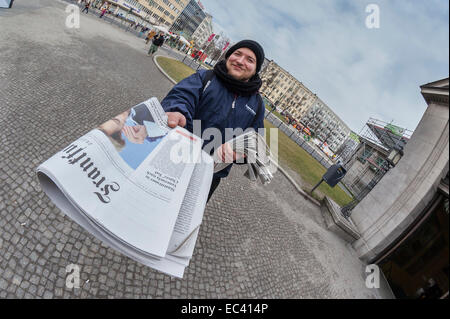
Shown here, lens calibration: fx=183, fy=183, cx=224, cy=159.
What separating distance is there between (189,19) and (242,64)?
95.9 m

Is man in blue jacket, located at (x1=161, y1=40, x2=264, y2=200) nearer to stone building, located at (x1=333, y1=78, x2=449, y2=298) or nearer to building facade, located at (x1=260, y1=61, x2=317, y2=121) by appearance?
stone building, located at (x1=333, y1=78, x2=449, y2=298)

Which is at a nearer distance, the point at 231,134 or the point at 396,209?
the point at 231,134

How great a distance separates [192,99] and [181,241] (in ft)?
4.12

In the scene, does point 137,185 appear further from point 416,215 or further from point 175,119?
Answer: point 416,215

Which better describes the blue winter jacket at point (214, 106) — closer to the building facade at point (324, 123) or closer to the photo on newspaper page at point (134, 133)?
the photo on newspaper page at point (134, 133)

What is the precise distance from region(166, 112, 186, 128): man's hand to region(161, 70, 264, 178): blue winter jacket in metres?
0.19

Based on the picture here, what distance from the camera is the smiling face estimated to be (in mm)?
1905

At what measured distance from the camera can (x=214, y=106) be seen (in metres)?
1.89

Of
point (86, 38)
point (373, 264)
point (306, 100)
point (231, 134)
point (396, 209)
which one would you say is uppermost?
point (306, 100)

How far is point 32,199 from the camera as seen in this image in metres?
2.78
